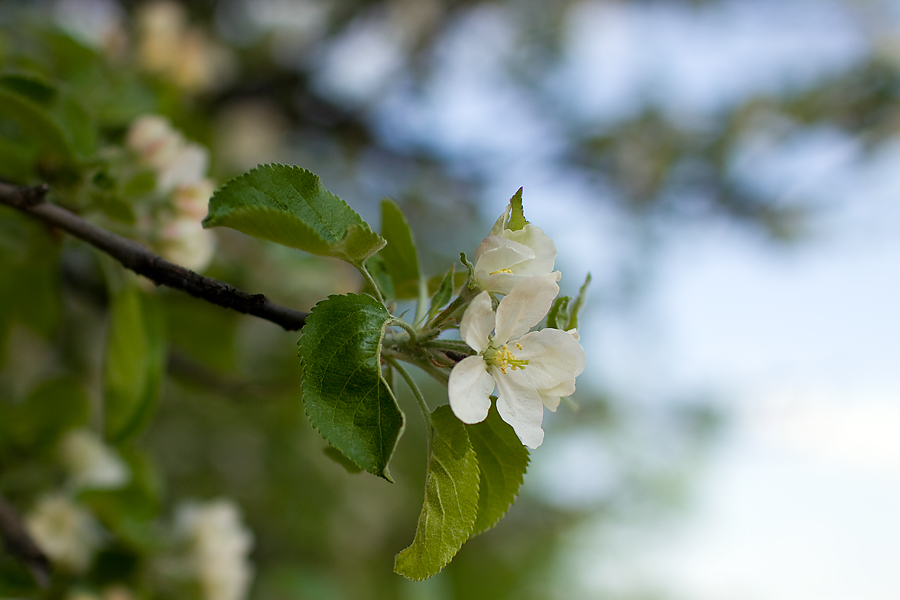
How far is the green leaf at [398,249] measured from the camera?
592 millimetres

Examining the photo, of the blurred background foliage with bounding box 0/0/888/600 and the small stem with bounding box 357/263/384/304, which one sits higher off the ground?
the blurred background foliage with bounding box 0/0/888/600

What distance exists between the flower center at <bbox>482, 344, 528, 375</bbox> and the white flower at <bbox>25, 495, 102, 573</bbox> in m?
0.74

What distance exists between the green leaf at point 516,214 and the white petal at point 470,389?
0.12 m

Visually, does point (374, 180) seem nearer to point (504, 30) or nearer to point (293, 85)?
point (293, 85)

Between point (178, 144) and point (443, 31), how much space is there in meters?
2.23

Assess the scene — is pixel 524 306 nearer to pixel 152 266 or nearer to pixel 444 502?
pixel 444 502

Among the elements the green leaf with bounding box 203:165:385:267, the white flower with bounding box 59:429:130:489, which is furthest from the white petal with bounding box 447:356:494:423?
the white flower with bounding box 59:429:130:489

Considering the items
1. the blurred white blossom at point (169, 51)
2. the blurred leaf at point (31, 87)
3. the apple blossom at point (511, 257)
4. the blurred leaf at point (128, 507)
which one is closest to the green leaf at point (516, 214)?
the apple blossom at point (511, 257)

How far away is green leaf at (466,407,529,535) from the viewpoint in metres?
0.51

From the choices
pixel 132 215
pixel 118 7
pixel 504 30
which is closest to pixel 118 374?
pixel 132 215

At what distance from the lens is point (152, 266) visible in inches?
20.4

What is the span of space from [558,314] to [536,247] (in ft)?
0.19

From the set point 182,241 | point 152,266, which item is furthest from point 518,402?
point 182,241

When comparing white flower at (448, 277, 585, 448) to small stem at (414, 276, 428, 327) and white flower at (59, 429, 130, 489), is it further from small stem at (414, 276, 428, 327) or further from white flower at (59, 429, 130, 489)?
white flower at (59, 429, 130, 489)
